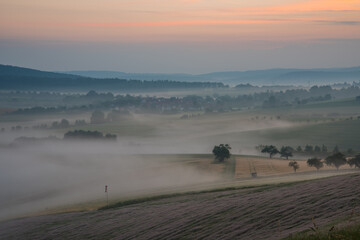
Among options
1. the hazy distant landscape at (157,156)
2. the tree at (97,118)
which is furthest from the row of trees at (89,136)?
Answer: the tree at (97,118)

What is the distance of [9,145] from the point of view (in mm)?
106125

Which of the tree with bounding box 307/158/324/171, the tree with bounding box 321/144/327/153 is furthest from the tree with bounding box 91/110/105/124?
the tree with bounding box 307/158/324/171

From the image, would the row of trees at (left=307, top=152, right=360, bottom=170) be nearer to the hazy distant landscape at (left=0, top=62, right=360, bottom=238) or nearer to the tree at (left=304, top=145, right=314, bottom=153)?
the hazy distant landscape at (left=0, top=62, right=360, bottom=238)

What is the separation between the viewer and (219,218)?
24.0 meters

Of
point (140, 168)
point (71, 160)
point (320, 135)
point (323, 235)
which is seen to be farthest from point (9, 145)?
point (323, 235)

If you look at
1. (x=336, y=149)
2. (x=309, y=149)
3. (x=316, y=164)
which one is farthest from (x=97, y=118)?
(x=316, y=164)

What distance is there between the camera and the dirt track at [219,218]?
805 inches

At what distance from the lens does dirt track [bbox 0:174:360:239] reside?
2044 cm

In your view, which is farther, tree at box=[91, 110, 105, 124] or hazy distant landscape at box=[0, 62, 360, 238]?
tree at box=[91, 110, 105, 124]

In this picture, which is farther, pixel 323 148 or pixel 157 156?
pixel 323 148

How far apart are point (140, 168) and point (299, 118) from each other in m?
78.5

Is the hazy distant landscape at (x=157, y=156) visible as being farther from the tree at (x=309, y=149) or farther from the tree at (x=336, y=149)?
the tree at (x=309, y=149)

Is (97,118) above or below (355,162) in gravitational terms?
above

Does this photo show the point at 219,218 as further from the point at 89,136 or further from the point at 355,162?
the point at 89,136
